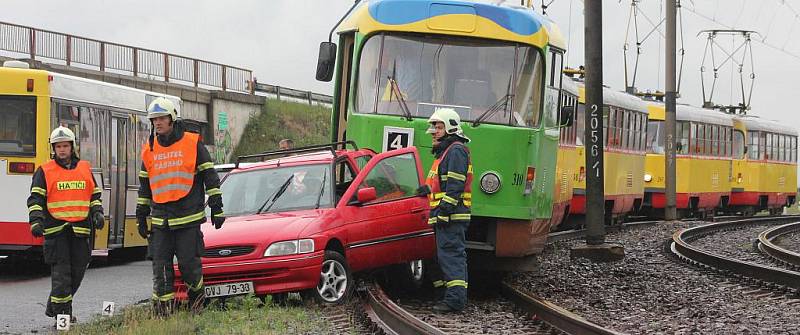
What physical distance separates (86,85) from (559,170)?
672 centimetres

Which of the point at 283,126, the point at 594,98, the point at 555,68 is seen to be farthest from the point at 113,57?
the point at 555,68

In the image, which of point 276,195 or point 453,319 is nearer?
point 453,319

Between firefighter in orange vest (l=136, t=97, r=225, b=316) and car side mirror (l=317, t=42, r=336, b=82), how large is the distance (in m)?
4.08

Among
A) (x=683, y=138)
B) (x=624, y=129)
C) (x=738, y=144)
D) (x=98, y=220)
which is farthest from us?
(x=738, y=144)

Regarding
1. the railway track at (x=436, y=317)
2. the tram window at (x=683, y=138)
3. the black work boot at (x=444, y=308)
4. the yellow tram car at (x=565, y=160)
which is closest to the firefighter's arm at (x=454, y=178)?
the black work boot at (x=444, y=308)

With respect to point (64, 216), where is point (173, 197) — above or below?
above

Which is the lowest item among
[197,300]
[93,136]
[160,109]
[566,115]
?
[197,300]

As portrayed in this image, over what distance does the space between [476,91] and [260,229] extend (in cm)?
321

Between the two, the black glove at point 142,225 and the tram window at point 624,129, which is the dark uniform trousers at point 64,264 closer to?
the black glove at point 142,225

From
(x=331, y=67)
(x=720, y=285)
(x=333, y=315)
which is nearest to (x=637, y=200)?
(x=720, y=285)

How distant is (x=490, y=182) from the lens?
13.8 metres

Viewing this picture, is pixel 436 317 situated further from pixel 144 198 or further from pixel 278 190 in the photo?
pixel 144 198

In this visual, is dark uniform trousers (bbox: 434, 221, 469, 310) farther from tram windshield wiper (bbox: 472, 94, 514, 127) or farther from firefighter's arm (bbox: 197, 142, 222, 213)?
firefighter's arm (bbox: 197, 142, 222, 213)

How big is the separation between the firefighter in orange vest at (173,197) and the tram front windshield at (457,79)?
12.2 ft
